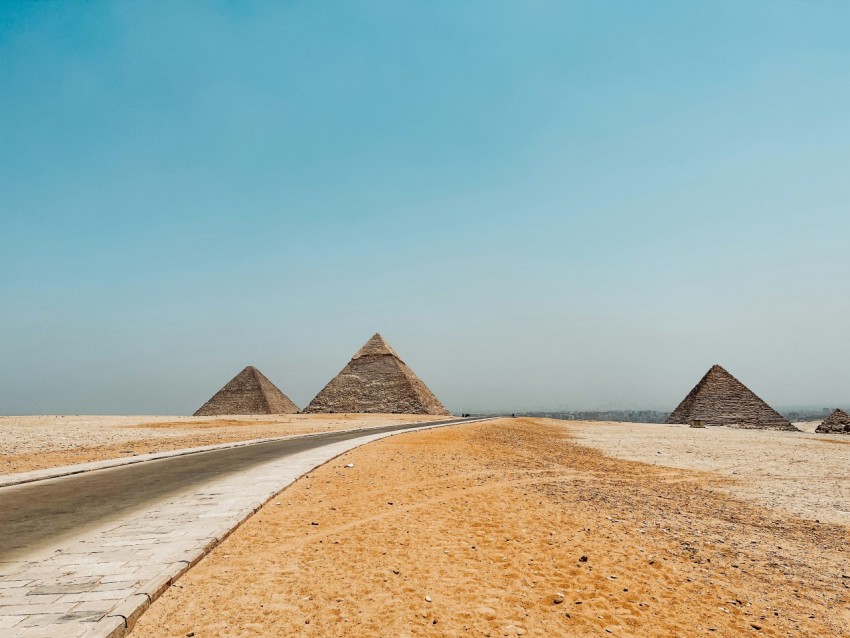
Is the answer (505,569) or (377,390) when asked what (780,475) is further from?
(377,390)

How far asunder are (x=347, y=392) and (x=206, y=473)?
2682 inches

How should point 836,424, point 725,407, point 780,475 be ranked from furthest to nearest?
point 725,407 < point 836,424 < point 780,475

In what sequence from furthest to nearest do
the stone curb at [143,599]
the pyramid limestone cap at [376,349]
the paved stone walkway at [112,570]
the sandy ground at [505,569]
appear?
the pyramid limestone cap at [376,349] < the sandy ground at [505,569] < the paved stone walkway at [112,570] < the stone curb at [143,599]

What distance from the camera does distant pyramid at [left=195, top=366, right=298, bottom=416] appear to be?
7769 centimetres

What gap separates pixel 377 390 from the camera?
3071 inches

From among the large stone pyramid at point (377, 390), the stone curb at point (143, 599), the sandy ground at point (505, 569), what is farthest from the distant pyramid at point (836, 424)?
the stone curb at point (143, 599)

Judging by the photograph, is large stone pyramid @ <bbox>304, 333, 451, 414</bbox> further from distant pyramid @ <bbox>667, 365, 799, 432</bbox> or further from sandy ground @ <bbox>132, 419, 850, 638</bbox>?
sandy ground @ <bbox>132, 419, 850, 638</bbox>

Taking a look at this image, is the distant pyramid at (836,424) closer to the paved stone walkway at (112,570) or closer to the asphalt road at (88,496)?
the asphalt road at (88,496)

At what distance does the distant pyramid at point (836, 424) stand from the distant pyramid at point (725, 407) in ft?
9.57

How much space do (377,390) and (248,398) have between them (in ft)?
72.6

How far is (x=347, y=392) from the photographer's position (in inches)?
3103

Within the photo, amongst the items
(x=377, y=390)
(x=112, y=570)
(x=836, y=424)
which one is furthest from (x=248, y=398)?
(x=836, y=424)

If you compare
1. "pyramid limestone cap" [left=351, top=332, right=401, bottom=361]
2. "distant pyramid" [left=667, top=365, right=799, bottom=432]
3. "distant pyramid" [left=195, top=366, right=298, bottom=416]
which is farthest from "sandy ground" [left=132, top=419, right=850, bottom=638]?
"pyramid limestone cap" [left=351, top=332, right=401, bottom=361]

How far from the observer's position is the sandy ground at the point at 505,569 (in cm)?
427
